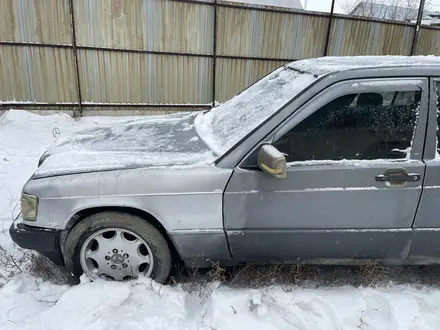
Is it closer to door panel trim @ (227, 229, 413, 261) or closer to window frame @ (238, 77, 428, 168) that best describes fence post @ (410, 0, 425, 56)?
window frame @ (238, 77, 428, 168)

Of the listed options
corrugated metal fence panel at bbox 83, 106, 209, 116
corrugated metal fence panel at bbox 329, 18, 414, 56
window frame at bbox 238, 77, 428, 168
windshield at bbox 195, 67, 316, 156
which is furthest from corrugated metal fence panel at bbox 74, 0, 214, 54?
window frame at bbox 238, 77, 428, 168

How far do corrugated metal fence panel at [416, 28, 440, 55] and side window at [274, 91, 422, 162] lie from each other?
9.90m

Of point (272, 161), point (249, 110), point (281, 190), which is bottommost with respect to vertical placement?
point (281, 190)

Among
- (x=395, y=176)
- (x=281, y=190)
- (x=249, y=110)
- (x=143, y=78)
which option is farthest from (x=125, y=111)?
(x=395, y=176)

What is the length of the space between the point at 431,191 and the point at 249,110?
1395 mm

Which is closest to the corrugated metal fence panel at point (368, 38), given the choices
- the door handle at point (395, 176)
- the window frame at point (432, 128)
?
the window frame at point (432, 128)

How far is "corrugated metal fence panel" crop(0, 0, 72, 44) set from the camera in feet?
24.3

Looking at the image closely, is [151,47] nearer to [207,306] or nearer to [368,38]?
[368,38]

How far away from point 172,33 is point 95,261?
276 inches

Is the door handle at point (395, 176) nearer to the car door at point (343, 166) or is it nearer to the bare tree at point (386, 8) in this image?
the car door at point (343, 166)

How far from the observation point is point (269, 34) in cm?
923

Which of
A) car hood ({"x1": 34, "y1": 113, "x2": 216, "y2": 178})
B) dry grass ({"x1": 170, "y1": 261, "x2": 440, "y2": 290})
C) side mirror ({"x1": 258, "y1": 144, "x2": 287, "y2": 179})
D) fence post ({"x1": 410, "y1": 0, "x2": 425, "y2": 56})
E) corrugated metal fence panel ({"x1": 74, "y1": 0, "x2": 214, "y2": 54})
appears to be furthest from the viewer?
fence post ({"x1": 410, "y1": 0, "x2": 425, "y2": 56})

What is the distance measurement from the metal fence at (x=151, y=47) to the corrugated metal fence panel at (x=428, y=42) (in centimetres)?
51

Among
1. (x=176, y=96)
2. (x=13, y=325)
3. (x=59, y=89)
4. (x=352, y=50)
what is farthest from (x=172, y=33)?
(x=13, y=325)
